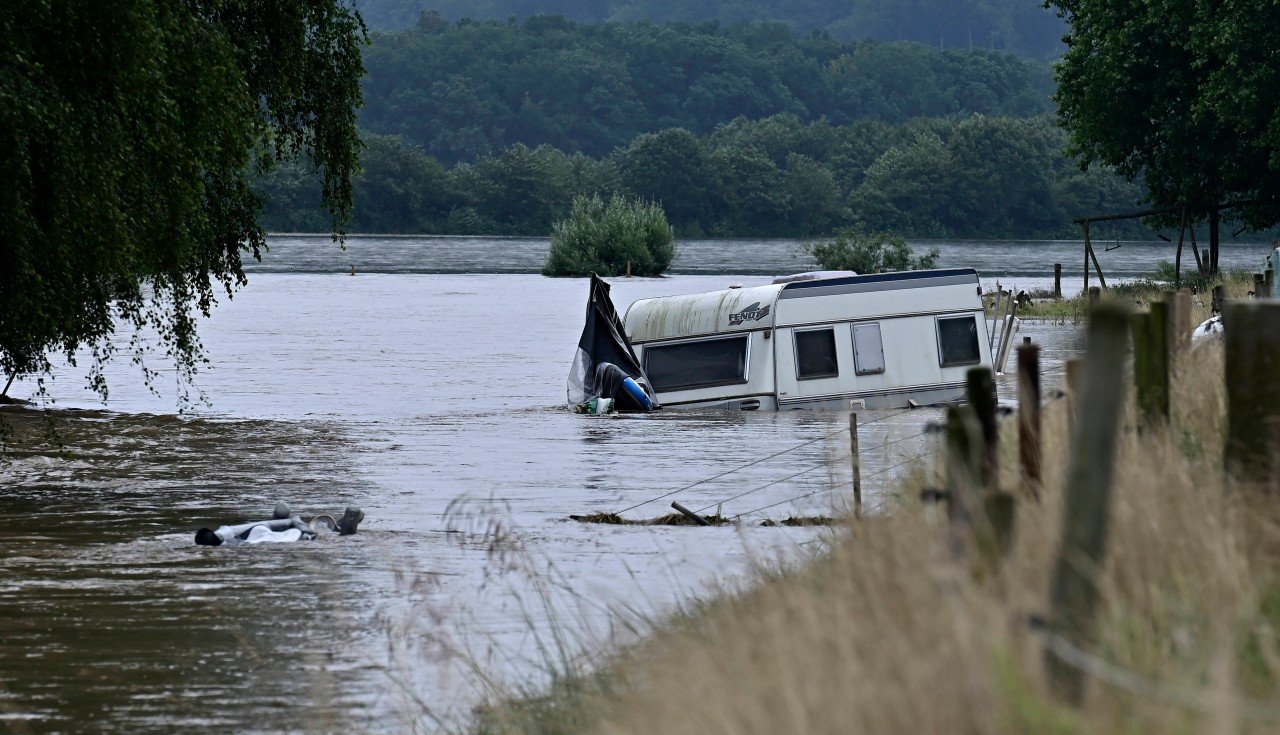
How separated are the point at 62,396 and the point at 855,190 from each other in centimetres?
15244

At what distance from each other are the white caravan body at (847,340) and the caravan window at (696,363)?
36 millimetres

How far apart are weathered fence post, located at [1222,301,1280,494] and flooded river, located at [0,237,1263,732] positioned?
2.25m

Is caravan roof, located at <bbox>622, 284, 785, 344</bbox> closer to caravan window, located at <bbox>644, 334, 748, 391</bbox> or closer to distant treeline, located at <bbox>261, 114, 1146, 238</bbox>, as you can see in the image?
caravan window, located at <bbox>644, 334, 748, 391</bbox>

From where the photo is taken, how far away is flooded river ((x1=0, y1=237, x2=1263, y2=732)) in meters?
9.12

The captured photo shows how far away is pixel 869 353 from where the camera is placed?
28891 mm

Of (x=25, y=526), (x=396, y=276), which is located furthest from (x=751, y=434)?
(x=396, y=276)

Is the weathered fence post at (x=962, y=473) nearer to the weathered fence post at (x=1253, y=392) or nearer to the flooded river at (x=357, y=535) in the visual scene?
the weathered fence post at (x=1253, y=392)

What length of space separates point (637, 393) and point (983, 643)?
2500 centimetres

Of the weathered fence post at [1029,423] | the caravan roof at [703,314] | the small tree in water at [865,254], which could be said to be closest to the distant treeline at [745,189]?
the small tree in water at [865,254]

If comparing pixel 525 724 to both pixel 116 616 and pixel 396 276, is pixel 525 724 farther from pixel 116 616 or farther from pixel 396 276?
pixel 396 276

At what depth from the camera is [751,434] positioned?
986 inches

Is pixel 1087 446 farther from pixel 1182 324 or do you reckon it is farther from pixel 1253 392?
pixel 1182 324

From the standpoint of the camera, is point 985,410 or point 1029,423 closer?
point 985,410

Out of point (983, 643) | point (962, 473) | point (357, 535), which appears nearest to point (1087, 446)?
point (983, 643)
